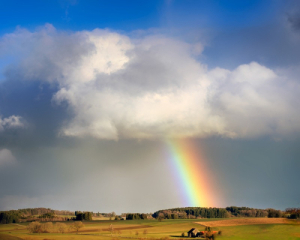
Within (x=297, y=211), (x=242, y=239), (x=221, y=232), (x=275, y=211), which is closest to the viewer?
(x=297, y=211)

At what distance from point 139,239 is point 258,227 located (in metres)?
46.2

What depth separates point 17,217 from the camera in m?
191

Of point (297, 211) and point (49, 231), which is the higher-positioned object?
point (297, 211)

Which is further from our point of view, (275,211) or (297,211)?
(275,211)

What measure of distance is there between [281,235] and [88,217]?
135007 mm

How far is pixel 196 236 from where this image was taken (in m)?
108

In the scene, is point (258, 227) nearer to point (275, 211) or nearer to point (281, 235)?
point (281, 235)

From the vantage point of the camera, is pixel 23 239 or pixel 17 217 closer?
pixel 23 239

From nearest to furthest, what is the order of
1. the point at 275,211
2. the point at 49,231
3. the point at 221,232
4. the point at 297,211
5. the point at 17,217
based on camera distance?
the point at 297,211, the point at 221,232, the point at 49,231, the point at 275,211, the point at 17,217

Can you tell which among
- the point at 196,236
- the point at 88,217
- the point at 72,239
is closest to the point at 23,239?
the point at 72,239

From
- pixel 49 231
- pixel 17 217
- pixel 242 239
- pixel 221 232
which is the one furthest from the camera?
pixel 17 217

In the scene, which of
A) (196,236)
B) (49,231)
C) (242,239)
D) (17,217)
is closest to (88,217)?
(17,217)

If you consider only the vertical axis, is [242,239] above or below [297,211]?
below

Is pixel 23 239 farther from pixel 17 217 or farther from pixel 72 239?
pixel 17 217
